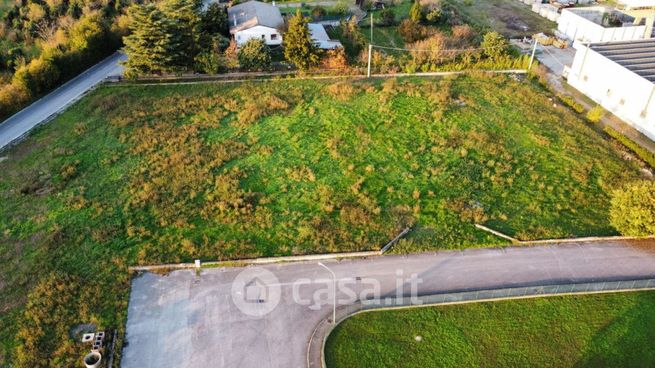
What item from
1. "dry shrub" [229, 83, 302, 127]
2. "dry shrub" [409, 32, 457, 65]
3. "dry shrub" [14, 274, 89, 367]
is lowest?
"dry shrub" [14, 274, 89, 367]

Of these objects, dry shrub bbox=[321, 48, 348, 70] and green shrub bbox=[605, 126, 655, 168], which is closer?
green shrub bbox=[605, 126, 655, 168]

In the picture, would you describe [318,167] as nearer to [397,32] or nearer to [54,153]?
[54,153]

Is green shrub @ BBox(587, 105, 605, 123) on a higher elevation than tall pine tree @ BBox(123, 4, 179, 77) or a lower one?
lower

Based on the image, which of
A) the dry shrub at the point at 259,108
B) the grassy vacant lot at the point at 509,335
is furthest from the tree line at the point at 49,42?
the grassy vacant lot at the point at 509,335

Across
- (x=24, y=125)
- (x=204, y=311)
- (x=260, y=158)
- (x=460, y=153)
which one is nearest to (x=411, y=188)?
(x=460, y=153)

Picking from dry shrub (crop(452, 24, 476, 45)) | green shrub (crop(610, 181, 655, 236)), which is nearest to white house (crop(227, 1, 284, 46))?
dry shrub (crop(452, 24, 476, 45))

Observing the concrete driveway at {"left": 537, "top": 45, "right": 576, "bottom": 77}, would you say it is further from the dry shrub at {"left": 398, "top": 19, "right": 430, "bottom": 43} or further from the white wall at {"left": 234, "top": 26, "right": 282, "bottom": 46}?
the white wall at {"left": 234, "top": 26, "right": 282, "bottom": 46}

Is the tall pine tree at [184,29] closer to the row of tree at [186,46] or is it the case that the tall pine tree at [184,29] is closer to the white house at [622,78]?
the row of tree at [186,46]
